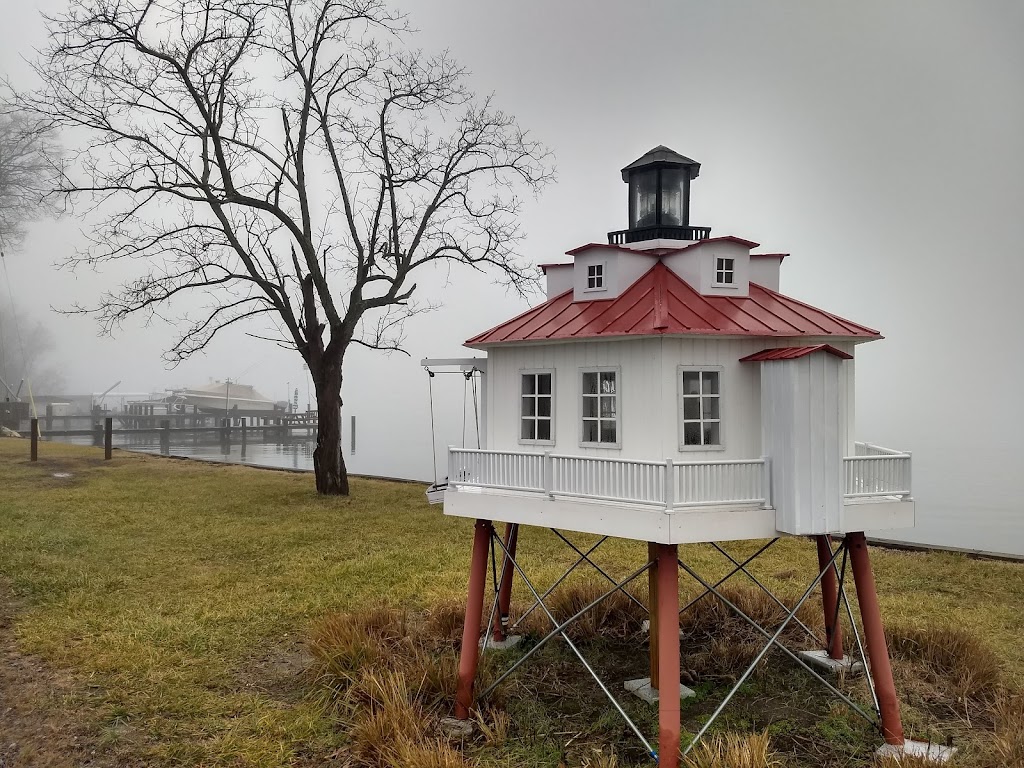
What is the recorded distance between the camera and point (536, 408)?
9.21 metres

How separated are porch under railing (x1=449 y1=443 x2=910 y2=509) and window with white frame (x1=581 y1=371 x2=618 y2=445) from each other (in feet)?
1.69

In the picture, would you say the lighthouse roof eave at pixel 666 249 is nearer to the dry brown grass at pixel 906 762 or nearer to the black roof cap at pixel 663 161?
the black roof cap at pixel 663 161

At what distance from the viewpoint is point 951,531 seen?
2152 cm

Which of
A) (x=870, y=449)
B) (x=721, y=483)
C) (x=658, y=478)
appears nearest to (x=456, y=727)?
(x=658, y=478)

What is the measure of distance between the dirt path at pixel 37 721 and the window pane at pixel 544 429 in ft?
19.8

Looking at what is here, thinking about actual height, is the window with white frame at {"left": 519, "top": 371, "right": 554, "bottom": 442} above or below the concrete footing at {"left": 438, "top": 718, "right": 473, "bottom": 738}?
above

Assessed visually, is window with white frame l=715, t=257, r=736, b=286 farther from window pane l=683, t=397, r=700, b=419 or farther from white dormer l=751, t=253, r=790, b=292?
window pane l=683, t=397, r=700, b=419

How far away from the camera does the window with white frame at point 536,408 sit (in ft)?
29.9

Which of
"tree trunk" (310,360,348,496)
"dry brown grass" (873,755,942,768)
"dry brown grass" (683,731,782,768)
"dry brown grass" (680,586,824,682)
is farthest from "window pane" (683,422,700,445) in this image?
"tree trunk" (310,360,348,496)

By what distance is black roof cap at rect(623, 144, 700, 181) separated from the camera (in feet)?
32.2

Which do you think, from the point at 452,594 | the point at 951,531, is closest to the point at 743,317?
the point at 452,594

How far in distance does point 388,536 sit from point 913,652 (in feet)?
40.4

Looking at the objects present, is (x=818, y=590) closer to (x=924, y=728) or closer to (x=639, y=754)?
(x=924, y=728)

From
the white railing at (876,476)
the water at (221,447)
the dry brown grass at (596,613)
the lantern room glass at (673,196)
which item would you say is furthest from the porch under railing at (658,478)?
the water at (221,447)
